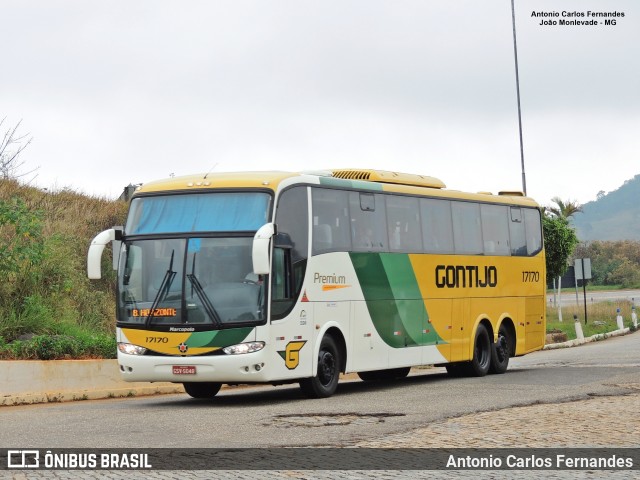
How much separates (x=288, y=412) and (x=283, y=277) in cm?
244

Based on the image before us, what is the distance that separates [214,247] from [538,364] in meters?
13.1

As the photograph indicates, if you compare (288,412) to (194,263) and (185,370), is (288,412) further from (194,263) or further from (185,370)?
(194,263)

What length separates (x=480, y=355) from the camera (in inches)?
945

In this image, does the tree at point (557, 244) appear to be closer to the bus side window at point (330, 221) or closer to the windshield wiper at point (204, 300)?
the bus side window at point (330, 221)

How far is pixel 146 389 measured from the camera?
21312mm

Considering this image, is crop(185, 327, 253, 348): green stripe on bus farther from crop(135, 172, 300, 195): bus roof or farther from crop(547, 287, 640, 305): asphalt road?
crop(547, 287, 640, 305): asphalt road

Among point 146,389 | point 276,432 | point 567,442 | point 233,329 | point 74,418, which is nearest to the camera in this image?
point 567,442

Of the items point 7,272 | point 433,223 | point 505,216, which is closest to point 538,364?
point 505,216

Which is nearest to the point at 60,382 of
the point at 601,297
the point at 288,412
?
the point at 288,412

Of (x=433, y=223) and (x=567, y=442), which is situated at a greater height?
(x=433, y=223)

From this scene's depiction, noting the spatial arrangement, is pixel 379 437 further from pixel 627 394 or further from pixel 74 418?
pixel 627 394

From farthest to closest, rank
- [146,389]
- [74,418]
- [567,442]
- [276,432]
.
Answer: [146,389]
[74,418]
[276,432]
[567,442]

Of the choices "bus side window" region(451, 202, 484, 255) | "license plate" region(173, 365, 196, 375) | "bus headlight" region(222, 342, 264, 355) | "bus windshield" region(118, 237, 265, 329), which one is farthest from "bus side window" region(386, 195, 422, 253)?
"license plate" region(173, 365, 196, 375)

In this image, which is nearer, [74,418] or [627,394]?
[74,418]
